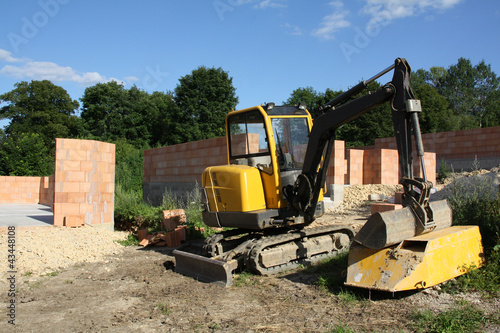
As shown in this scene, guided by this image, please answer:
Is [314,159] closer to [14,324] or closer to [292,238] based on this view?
[292,238]

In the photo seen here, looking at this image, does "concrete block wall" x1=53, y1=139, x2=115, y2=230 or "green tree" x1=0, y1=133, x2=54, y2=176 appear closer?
"concrete block wall" x1=53, y1=139, x2=115, y2=230

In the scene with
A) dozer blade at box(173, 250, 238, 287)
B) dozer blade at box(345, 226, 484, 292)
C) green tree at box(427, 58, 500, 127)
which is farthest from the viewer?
A: green tree at box(427, 58, 500, 127)

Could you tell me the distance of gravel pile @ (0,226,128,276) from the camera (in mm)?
7250

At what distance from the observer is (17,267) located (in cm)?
698

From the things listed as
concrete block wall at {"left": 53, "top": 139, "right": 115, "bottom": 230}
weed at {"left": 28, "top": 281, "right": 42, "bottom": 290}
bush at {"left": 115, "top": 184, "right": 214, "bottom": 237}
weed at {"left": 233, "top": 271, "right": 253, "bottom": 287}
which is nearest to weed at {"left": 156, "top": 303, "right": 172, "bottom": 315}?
weed at {"left": 233, "top": 271, "right": 253, "bottom": 287}

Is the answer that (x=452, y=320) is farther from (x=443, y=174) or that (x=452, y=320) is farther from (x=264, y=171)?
(x=443, y=174)

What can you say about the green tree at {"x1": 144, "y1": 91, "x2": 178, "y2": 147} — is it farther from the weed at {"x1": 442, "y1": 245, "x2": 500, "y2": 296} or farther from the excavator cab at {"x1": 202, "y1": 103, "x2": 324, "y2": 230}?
the weed at {"x1": 442, "y1": 245, "x2": 500, "y2": 296}

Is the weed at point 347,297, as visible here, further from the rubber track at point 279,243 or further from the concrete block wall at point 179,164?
the concrete block wall at point 179,164

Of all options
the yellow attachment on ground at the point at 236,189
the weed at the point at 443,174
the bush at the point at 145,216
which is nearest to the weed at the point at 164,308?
the yellow attachment on ground at the point at 236,189

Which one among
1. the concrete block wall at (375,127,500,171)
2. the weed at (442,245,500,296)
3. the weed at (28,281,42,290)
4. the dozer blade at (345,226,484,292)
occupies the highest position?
the concrete block wall at (375,127,500,171)

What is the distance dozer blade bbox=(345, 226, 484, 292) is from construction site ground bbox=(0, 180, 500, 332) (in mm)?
221

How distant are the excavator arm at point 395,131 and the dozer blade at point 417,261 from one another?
28cm

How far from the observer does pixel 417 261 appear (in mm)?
4430

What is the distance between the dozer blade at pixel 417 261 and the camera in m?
4.42
